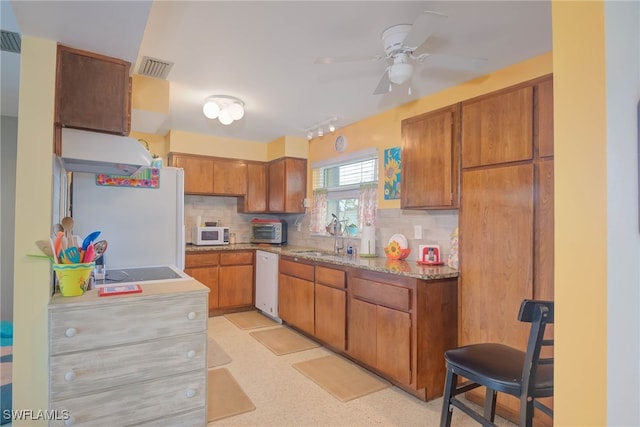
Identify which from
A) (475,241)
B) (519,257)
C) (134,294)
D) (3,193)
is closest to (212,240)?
(3,193)

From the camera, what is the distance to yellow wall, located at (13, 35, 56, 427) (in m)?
1.60

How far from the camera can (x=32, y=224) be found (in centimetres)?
163

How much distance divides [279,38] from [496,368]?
2.17m

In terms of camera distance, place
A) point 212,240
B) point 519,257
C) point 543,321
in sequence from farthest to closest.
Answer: point 212,240
point 519,257
point 543,321

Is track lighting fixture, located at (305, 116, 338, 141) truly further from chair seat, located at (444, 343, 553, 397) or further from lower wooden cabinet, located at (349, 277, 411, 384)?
chair seat, located at (444, 343, 553, 397)

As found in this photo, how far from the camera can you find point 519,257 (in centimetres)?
203

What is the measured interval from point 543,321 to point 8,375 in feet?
11.0

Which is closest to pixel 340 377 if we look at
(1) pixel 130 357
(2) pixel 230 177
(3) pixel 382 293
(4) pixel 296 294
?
(3) pixel 382 293

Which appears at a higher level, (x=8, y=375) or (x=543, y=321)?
(x=543, y=321)

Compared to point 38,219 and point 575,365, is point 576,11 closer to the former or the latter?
point 575,365

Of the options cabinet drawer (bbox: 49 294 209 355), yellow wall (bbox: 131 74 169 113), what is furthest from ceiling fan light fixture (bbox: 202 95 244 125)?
cabinet drawer (bbox: 49 294 209 355)

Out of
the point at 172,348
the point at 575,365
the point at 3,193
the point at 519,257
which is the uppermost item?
the point at 3,193

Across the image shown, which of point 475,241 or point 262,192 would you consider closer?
point 475,241

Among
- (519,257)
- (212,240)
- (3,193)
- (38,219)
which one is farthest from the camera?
(212,240)
